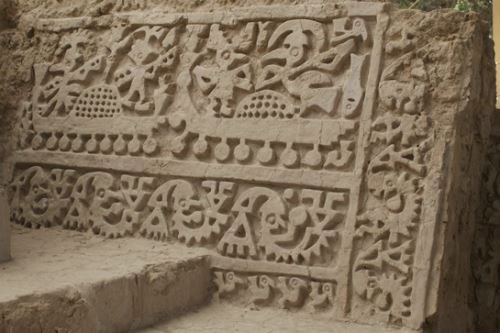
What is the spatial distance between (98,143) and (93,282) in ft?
4.75

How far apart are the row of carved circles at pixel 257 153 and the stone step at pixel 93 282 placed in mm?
531

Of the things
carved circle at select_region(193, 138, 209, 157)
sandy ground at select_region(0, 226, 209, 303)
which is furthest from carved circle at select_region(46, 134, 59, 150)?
carved circle at select_region(193, 138, 209, 157)

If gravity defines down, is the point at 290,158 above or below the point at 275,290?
above

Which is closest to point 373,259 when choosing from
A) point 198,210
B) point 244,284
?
point 244,284

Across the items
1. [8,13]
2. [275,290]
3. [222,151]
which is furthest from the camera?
[8,13]

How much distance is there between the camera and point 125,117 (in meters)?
4.31

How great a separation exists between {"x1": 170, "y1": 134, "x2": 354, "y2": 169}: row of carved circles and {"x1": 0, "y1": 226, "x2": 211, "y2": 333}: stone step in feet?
1.74

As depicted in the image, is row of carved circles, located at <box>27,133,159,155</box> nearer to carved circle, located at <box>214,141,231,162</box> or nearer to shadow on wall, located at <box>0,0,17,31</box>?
carved circle, located at <box>214,141,231,162</box>

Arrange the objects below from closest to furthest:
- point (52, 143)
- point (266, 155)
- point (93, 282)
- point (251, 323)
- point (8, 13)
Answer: point (93, 282), point (251, 323), point (266, 155), point (52, 143), point (8, 13)

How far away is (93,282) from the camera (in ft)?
10.1

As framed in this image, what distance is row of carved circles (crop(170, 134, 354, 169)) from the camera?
372 cm

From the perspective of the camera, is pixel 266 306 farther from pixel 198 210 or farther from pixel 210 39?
pixel 210 39

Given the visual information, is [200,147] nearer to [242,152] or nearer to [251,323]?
[242,152]

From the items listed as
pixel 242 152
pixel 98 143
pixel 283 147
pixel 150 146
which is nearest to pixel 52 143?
pixel 98 143
